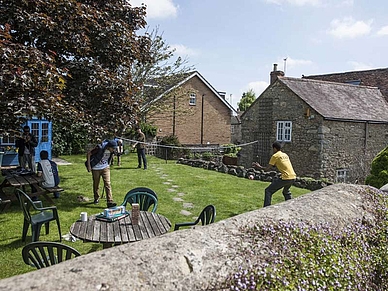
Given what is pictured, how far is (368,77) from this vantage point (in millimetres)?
28109

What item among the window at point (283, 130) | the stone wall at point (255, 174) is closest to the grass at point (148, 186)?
the stone wall at point (255, 174)

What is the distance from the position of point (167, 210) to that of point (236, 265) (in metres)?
5.92

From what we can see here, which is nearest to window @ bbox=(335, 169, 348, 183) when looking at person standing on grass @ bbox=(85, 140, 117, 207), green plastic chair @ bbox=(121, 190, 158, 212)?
person standing on grass @ bbox=(85, 140, 117, 207)

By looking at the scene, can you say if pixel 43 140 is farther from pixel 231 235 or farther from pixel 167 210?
pixel 231 235

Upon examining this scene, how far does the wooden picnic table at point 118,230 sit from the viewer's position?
4.44 m

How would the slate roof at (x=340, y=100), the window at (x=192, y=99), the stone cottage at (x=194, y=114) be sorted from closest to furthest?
the slate roof at (x=340, y=100) < the stone cottage at (x=194, y=114) < the window at (x=192, y=99)

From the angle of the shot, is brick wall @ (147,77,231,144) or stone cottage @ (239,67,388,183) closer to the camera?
stone cottage @ (239,67,388,183)

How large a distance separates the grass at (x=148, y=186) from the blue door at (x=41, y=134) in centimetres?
283

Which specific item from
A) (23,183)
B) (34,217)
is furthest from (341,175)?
(34,217)

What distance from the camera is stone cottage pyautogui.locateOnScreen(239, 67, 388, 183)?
59.6 ft

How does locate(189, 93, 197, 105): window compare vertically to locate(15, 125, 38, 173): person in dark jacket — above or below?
above

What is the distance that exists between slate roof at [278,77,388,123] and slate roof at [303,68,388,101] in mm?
2798

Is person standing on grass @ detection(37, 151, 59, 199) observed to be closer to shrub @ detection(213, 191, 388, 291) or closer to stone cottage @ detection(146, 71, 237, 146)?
shrub @ detection(213, 191, 388, 291)

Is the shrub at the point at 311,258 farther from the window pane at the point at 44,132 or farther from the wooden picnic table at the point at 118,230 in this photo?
the window pane at the point at 44,132
